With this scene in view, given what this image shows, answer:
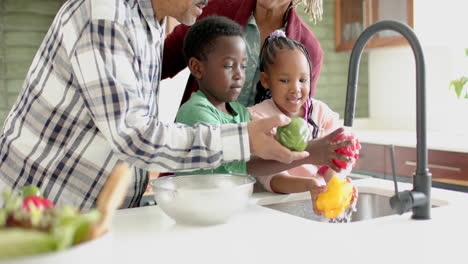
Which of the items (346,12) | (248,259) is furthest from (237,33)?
(346,12)

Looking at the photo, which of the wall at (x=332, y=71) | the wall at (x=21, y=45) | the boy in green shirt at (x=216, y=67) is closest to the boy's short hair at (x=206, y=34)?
the boy in green shirt at (x=216, y=67)

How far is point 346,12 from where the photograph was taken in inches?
148

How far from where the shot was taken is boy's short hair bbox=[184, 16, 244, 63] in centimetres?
154

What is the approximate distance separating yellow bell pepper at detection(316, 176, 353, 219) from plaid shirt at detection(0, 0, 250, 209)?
0.21 m

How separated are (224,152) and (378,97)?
3.15 metres

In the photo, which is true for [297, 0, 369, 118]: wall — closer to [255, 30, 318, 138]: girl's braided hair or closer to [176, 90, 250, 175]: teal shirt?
[255, 30, 318, 138]: girl's braided hair

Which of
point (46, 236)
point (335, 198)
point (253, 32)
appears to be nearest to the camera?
point (46, 236)

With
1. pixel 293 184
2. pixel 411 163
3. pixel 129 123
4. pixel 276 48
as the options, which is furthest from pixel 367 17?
pixel 129 123

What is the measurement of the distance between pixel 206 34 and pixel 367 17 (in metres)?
2.33

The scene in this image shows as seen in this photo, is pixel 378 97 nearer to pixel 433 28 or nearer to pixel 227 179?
pixel 433 28

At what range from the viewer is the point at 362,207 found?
151 centimetres

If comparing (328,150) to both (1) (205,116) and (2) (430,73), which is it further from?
(2) (430,73)

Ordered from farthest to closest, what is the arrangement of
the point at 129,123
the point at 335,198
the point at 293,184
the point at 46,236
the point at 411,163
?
the point at 411,163 → the point at 293,184 → the point at 335,198 → the point at 129,123 → the point at 46,236

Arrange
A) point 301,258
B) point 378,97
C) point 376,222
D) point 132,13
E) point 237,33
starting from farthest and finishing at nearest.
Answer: point 378,97, point 237,33, point 132,13, point 376,222, point 301,258
